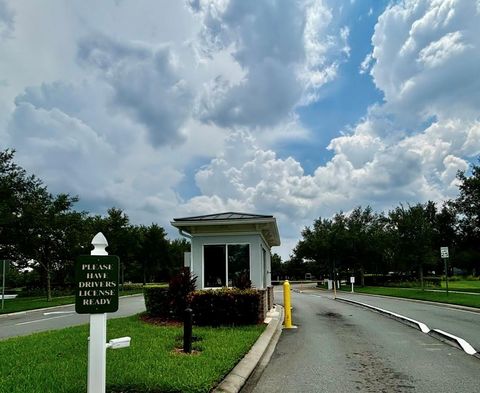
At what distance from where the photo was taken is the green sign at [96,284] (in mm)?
5516

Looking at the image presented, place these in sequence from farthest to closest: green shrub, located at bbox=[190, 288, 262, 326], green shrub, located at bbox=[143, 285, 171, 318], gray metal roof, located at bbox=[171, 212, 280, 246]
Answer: gray metal roof, located at bbox=[171, 212, 280, 246] → green shrub, located at bbox=[143, 285, 171, 318] → green shrub, located at bbox=[190, 288, 262, 326]

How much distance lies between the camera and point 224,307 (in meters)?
13.2

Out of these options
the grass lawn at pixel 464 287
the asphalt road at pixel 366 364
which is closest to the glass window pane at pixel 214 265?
the asphalt road at pixel 366 364

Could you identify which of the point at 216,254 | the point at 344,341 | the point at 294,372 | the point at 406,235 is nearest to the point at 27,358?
the point at 294,372

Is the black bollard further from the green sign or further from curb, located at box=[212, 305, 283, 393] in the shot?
the green sign

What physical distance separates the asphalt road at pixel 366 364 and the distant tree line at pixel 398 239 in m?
22.3

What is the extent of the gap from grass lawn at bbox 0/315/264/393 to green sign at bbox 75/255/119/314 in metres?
1.44

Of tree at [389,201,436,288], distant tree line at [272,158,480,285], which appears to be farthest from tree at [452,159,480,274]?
tree at [389,201,436,288]

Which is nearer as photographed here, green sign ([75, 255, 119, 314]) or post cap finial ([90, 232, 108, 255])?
green sign ([75, 255, 119, 314])

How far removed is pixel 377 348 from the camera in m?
10.6

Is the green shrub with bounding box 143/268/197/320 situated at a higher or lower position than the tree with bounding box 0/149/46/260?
lower

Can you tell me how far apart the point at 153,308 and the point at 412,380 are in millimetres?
9301

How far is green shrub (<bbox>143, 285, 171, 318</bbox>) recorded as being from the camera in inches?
576

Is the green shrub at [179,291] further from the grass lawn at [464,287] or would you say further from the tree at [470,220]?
the tree at [470,220]
